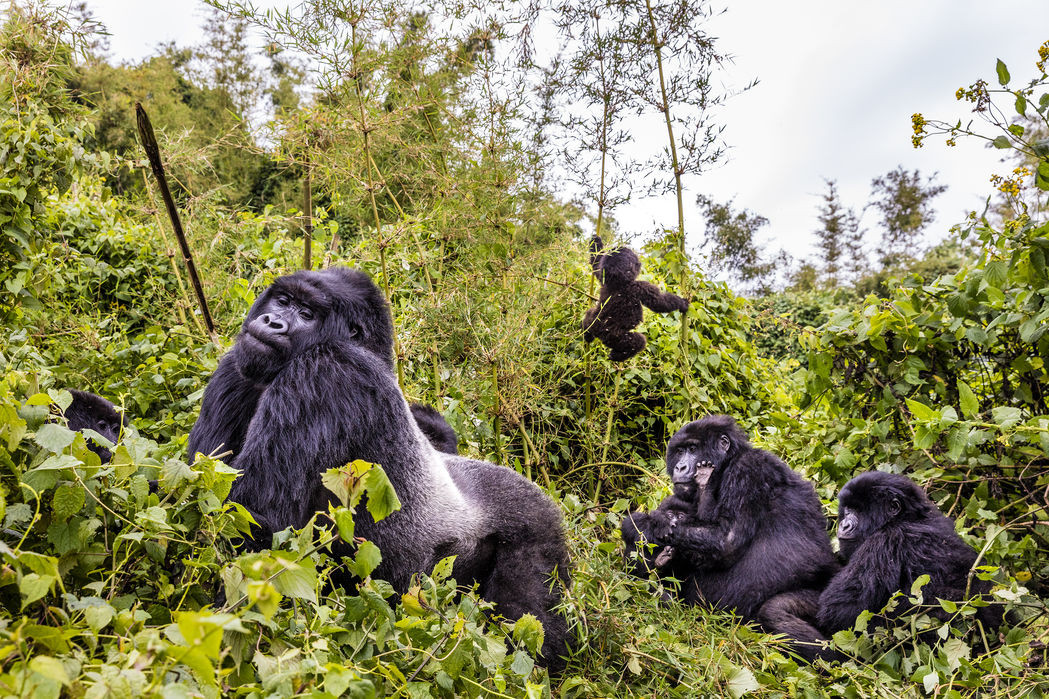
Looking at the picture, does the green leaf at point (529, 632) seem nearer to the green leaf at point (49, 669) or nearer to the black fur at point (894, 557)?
the green leaf at point (49, 669)

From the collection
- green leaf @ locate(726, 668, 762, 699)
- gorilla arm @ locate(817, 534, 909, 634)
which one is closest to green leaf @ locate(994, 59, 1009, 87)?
gorilla arm @ locate(817, 534, 909, 634)

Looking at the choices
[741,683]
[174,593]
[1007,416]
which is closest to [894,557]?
[1007,416]

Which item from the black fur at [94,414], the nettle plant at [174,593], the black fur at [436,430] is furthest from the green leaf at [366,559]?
the black fur at [94,414]

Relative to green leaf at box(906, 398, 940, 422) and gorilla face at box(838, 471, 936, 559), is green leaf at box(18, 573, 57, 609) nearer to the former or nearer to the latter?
green leaf at box(906, 398, 940, 422)

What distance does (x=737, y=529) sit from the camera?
333 centimetres

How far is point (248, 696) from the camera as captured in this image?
1224mm

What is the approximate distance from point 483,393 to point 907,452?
210 cm

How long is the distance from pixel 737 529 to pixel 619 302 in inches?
49.4

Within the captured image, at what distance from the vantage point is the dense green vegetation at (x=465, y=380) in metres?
1.36

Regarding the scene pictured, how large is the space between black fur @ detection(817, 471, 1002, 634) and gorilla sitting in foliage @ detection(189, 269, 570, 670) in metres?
1.15

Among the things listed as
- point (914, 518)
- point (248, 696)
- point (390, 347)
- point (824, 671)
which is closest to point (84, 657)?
point (248, 696)

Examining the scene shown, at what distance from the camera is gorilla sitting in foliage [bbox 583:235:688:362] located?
380 centimetres

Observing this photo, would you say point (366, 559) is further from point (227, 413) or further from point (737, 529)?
point (737, 529)

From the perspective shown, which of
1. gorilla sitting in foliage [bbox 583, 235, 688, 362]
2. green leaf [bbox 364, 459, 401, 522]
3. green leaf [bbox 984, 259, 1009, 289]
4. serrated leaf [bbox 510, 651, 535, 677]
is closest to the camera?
green leaf [bbox 364, 459, 401, 522]
